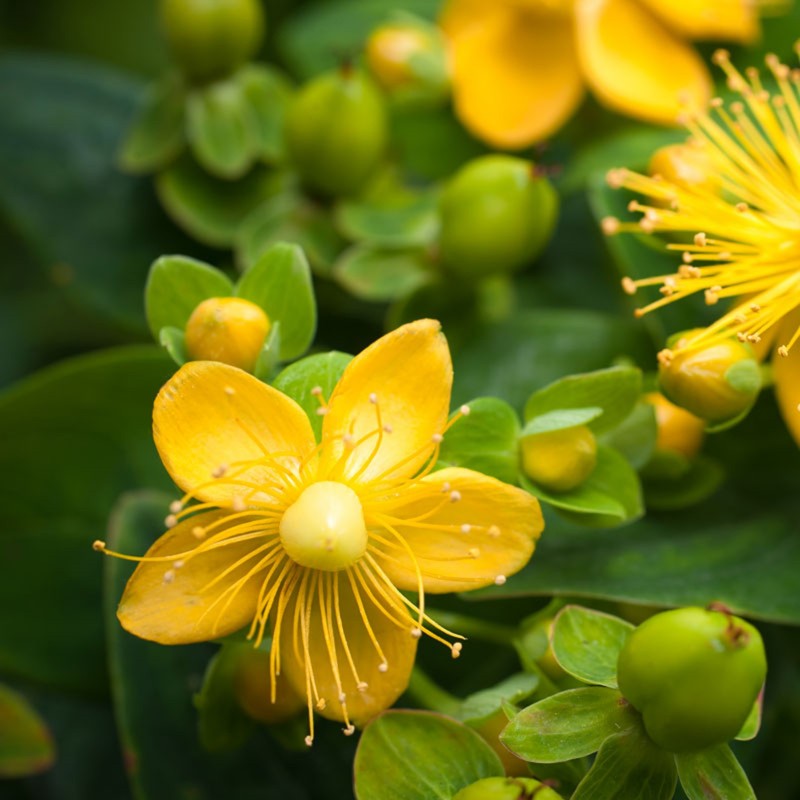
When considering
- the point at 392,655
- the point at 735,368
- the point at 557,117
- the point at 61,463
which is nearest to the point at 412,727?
the point at 392,655

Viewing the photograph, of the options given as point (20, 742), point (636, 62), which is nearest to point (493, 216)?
point (636, 62)

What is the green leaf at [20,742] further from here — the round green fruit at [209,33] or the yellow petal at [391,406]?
the round green fruit at [209,33]

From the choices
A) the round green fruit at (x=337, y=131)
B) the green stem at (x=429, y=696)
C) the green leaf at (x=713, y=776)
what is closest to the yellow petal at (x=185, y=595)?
the green stem at (x=429, y=696)

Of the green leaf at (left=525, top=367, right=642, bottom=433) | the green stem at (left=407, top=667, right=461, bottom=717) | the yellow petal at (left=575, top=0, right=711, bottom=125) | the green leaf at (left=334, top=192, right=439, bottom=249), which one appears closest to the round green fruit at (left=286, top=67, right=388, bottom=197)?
the green leaf at (left=334, top=192, right=439, bottom=249)

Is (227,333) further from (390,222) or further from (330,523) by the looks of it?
(390,222)

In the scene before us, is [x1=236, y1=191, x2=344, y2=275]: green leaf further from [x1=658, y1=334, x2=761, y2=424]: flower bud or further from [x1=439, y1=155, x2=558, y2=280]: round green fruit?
[x1=658, y1=334, x2=761, y2=424]: flower bud

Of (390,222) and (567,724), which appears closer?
(567,724)
